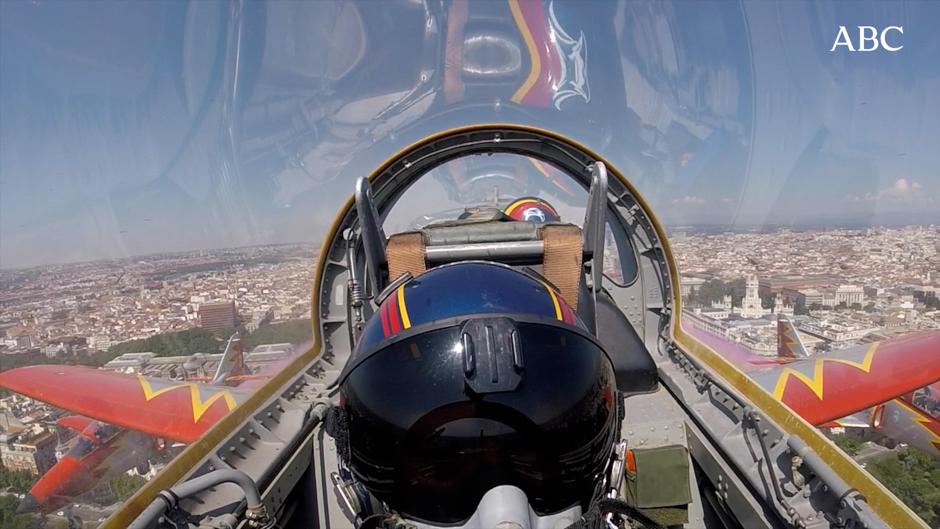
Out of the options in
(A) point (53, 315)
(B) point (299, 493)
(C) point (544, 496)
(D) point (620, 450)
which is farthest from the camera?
(A) point (53, 315)

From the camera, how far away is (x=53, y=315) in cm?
1376

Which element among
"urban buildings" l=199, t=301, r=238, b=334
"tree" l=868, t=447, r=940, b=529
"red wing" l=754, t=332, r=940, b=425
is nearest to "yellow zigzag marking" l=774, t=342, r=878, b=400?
"red wing" l=754, t=332, r=940, b=425

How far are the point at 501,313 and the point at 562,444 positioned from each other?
343mm

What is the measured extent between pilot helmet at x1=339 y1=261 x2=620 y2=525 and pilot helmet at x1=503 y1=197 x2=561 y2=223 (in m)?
2.93

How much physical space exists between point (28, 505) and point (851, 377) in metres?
8.10

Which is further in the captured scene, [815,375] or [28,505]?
[28,505]

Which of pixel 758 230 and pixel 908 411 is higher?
pixel 758 230

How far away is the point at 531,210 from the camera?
4148 millimetres

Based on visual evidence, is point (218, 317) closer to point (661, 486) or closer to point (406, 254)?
point (406, 254)

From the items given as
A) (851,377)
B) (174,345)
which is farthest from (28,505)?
(174,345)

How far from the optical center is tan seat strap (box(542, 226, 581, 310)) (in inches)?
84.5

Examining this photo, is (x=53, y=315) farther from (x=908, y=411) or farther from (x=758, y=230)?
(x=758, y=230)

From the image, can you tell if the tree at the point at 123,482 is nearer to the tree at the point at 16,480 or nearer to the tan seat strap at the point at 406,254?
the tree at the point at 16,480

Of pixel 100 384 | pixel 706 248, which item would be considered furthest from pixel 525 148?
pixel 706 248
